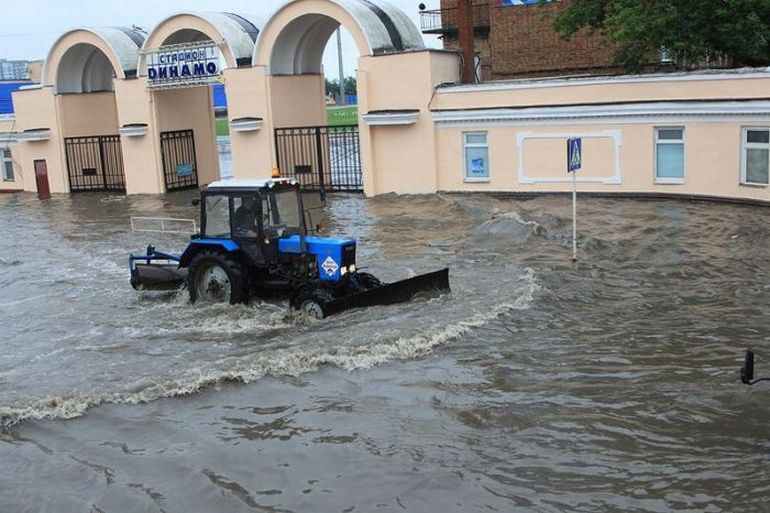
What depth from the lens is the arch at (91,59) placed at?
31969 mm

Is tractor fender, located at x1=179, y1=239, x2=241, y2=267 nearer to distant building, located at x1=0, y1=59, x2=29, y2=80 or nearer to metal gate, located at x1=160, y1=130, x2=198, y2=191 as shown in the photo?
metal gate, located at x1=160, y1=130, x2=198, y2=191

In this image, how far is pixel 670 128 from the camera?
21.9 m

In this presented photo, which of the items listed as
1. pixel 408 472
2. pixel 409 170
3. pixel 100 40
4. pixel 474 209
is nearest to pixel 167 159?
pixel 100 40

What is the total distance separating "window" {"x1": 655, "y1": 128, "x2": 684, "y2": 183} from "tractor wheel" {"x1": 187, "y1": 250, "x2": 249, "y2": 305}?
12777 millimetres

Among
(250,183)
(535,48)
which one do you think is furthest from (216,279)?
(535,48)

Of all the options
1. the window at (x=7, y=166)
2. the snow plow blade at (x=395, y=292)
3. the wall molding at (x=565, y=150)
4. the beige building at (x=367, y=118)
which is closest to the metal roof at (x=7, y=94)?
the window at (x=7, y=166)

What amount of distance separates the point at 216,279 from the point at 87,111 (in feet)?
78.3

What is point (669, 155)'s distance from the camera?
2209cm

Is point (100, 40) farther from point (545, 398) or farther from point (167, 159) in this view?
point (545, 398)

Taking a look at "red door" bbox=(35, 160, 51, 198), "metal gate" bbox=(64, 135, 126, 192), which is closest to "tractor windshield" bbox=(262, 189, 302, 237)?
"metal gate" bbox=(64, 135, 126, 192)

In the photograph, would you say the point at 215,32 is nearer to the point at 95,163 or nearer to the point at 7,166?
→ the point at 95,163

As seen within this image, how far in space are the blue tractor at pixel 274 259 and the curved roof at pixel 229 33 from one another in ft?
54.5

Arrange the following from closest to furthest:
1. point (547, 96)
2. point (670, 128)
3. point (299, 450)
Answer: point (299, 450) → point (670, 128) → point (547, 96)

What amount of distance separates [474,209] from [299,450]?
1477 centimetres
